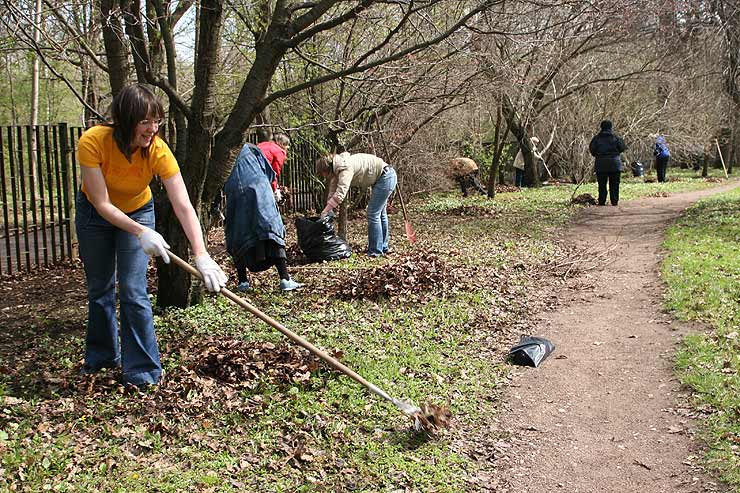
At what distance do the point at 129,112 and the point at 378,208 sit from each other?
18.9 ft

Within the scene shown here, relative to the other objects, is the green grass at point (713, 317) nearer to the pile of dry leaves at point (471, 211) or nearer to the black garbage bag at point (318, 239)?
the pile of dry leaves at point (471, 211)

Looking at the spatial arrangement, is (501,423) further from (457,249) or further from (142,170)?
(457,249)

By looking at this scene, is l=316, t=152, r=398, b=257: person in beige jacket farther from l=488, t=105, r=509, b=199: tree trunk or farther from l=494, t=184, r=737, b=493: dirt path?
l=488, t=105, r=509, b=199: tree trunk

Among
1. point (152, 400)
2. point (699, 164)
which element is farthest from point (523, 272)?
point (699, 164)

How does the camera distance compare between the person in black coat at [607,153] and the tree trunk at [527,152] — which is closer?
the person in black coat at [607,153]

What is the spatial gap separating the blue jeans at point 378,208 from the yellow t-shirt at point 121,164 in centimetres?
533

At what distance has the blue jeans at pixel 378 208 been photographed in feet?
32.0

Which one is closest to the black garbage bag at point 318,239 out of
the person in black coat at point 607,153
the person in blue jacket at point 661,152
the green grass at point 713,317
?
the green grass at point 713,317

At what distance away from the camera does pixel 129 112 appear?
418 cm

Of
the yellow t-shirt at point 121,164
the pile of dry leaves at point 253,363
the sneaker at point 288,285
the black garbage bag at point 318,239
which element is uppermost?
the yellow t-shirt at point 121,164

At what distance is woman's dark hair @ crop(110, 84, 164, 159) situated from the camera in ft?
13.7

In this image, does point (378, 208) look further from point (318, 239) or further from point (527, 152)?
point (527, 152)

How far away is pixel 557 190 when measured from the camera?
20000mm

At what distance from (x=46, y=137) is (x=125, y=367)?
660 cm
